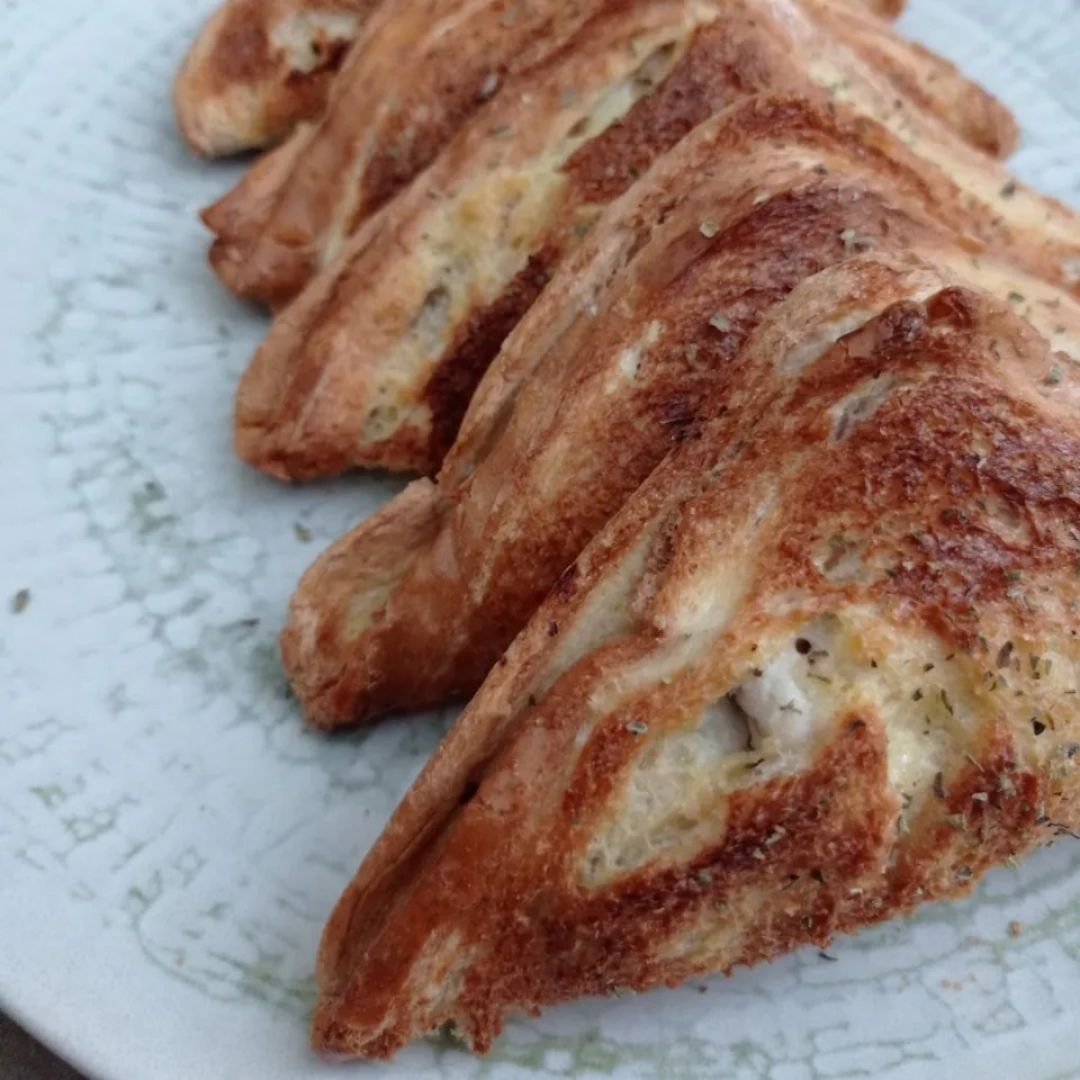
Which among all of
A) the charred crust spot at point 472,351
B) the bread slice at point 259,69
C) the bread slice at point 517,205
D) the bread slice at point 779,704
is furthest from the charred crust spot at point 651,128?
the bread slice at point 259,69

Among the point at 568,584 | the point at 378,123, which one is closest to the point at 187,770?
the point at 568,584

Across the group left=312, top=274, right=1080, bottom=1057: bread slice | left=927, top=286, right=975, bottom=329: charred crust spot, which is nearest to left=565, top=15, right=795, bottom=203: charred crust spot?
left=312, top=274, right=1080, bottom=1057: bread slice

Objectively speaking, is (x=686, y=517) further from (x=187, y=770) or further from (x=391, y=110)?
(x=391, y=110)

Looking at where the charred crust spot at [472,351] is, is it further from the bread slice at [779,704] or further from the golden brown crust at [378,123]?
the bread slice at [779,704]

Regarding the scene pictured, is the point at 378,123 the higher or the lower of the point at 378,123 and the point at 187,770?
the higher

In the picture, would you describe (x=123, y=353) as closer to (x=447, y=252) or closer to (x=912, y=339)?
(x=447, y=252)
